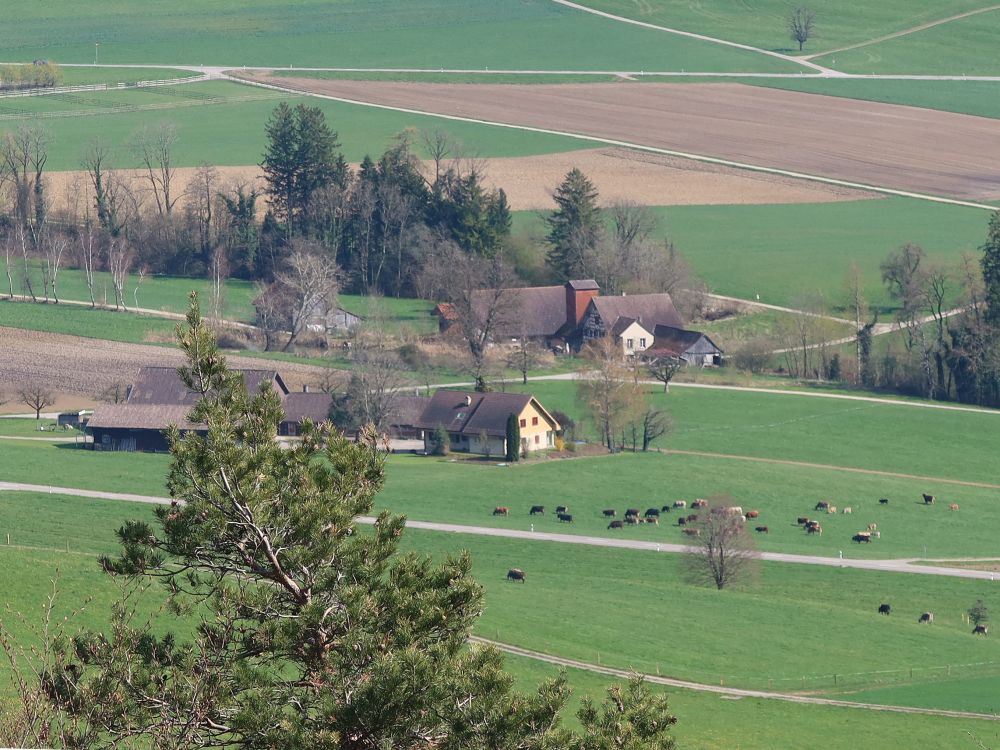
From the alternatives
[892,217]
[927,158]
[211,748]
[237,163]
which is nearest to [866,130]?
[927,158]

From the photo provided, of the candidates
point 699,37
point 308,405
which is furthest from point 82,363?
point 699,37

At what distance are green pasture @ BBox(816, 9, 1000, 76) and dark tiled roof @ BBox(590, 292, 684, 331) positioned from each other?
74.8m

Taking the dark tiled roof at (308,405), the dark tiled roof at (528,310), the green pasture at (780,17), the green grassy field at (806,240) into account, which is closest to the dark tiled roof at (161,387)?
the dark tiled roof at (308,405)

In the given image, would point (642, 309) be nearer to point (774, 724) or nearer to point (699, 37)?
point (774, 724)

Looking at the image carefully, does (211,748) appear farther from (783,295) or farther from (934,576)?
(783,295)

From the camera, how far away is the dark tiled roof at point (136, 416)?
78688 mm

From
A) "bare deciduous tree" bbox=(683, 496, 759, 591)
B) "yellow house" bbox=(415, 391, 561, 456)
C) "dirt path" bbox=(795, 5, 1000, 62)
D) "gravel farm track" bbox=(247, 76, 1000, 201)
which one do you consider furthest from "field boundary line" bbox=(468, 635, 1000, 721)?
"dirt path" bbox=(795, 5, 1000, 62)

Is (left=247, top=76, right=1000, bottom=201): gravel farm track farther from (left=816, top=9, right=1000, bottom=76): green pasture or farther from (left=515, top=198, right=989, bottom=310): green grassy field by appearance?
(left=816, top=9, right=1000, bottom=76): green pasture

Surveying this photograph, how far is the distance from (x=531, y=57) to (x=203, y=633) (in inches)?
6424

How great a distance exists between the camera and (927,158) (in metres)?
144

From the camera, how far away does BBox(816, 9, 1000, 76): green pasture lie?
172 metres

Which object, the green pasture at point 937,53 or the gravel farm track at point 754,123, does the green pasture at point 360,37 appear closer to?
the green pasture at point 937,53

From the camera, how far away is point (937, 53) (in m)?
176

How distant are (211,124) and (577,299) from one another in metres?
56.7
